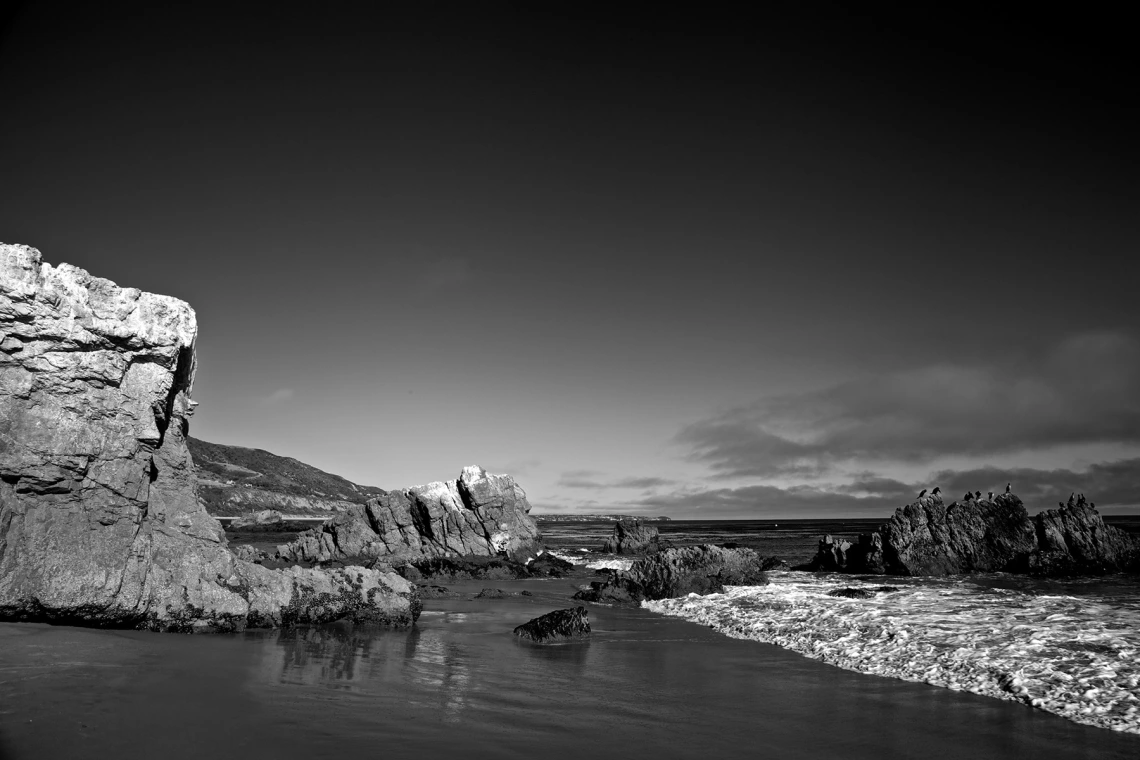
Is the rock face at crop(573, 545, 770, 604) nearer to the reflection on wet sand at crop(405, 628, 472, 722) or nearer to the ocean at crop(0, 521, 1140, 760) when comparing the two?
the ocean at crop(0, 521, 1140, 760)

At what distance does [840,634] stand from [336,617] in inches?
427

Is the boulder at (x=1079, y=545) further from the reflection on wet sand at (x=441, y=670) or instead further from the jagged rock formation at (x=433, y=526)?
the reflection on wet sand at (x=441, y=670)

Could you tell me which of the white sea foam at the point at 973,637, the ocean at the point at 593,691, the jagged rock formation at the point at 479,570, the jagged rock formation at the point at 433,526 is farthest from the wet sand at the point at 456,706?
the jagged rock formation at the point at 433,526

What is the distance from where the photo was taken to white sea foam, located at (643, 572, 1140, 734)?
9.40 meters

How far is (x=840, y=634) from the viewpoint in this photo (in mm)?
13766

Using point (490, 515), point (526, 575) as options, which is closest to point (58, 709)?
point (526, 575)

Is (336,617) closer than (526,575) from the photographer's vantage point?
Yes

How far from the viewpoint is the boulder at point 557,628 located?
14000mm

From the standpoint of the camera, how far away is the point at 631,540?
55.2m

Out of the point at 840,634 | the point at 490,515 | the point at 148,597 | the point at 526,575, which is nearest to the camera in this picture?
the point at 148,597

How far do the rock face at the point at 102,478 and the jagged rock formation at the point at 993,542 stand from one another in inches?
1028

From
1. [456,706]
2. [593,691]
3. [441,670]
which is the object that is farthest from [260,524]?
[456,706]

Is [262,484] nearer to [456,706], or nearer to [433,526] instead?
[433,526]

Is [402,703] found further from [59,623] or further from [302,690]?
[59,623]
